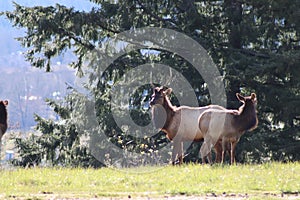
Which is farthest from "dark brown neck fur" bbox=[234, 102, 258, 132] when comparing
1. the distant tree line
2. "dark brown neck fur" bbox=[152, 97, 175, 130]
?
the distant tree line

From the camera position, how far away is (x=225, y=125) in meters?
18.1

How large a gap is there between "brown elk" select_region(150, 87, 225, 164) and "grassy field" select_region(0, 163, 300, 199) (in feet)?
12.7

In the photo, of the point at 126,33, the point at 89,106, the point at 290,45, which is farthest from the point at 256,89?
the point at 89,106

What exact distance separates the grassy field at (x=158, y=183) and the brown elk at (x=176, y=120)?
3878 mm

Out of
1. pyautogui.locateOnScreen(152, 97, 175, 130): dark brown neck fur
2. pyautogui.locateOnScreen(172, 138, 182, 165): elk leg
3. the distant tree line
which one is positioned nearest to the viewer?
pyautogui.locateOnScreen(172, 138, 182, 165): elk leg

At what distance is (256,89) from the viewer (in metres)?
28.4

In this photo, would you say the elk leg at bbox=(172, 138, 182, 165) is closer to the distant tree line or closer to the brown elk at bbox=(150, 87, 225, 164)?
the brown elk at bbox=(150, 87, 225, 164)

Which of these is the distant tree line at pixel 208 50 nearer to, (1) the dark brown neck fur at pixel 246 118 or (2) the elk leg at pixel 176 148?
(2) the elk leg at pixel 176 148

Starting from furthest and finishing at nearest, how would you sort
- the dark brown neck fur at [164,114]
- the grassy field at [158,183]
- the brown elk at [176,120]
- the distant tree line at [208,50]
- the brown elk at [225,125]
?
the distant tree line at [208,50] < the dark brown neck fur at [164,114] < the brown elk at [176,120] < the brown elk at [225,125] < the grassy field at [158,183]

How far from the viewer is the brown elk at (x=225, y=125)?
1814 cm

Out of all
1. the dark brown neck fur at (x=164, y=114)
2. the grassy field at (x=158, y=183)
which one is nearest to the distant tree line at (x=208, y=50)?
the dark brown neck fur at (x=164, y=114)

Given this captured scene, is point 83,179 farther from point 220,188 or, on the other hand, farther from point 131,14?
point 131,14

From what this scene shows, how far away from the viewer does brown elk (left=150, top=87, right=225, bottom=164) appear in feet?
63.3

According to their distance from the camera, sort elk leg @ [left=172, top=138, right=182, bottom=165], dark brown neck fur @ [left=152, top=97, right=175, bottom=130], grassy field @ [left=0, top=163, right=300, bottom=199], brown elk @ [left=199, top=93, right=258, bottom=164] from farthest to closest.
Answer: dark brown neck fur @ [left=152, top=97, right=175, bottom=130], elk leg @ [left=172, top=138, right=182, bottom=165], brown elk @ [left=199, top=93, right=258, bottom=164], grassy field @ [left=0, top=163, right=300, bottom=199]
